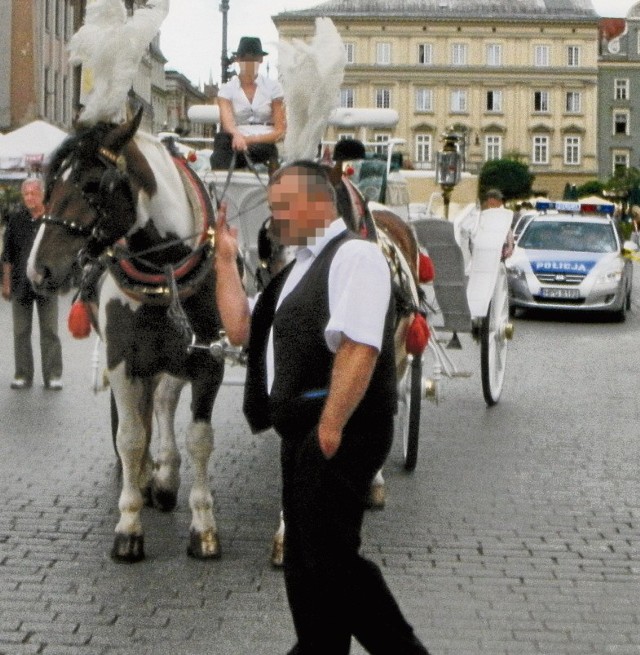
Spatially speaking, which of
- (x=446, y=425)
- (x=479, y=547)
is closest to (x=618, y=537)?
(x=479, y=547)

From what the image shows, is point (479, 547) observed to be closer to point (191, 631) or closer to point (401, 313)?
point (401, 313)

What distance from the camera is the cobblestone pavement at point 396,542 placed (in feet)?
19.6

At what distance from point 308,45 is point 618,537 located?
2910mm

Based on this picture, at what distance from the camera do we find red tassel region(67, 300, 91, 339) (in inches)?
297

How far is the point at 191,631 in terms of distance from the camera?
19.5 ft

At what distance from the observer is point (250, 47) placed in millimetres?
9305

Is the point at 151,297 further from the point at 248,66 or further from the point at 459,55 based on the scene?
the point at 459,55

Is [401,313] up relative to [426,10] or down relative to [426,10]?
down

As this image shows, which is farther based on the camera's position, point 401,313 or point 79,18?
point 79,18

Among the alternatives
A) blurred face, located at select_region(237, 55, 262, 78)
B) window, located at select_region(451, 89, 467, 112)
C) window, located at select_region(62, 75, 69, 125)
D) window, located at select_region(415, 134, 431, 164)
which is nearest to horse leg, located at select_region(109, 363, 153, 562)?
blurred face, located at select_region(237, 55, 262, 78)

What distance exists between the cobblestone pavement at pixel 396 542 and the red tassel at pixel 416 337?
94cm

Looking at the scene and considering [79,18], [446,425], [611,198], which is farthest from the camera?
[611,198]

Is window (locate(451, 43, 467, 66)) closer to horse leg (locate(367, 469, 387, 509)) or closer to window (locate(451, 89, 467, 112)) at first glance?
window (locate(451, 89, 467, 112))

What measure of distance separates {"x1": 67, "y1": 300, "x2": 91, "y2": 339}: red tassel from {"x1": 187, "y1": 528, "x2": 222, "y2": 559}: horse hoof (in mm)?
1115
